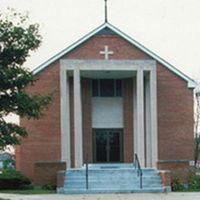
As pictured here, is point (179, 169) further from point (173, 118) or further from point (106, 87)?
point (106, 87)

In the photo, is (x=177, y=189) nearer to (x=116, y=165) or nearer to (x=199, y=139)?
(x=116, y=165)

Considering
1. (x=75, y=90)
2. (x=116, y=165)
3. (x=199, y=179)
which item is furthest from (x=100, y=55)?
(x=199, y=179)

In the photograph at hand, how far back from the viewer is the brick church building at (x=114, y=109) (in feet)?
105

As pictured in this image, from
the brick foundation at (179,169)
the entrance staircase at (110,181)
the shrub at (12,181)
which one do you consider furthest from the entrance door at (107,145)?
the brick foundation at (179,169)

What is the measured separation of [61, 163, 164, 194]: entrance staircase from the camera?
25641 mm

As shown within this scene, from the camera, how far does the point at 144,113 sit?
33.3 meters

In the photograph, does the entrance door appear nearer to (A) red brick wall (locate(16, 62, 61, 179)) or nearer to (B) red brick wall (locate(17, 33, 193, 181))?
(B) red brick wall (locate(17, 33, 193, 181))

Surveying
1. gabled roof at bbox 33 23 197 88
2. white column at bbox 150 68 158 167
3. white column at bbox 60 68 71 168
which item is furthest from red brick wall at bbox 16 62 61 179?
white column at bbox 150 68 158 167

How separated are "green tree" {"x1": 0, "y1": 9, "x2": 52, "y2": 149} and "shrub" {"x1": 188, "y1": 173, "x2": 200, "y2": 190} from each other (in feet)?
38.3

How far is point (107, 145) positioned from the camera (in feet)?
113

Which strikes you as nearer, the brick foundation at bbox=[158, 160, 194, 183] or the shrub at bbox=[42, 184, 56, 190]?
the shrub at bbox=[42, 184, 56, 190]

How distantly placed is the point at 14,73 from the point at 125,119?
16.0 meters

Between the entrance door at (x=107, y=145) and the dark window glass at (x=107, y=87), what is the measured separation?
2344mm

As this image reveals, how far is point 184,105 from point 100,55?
6.22 m
